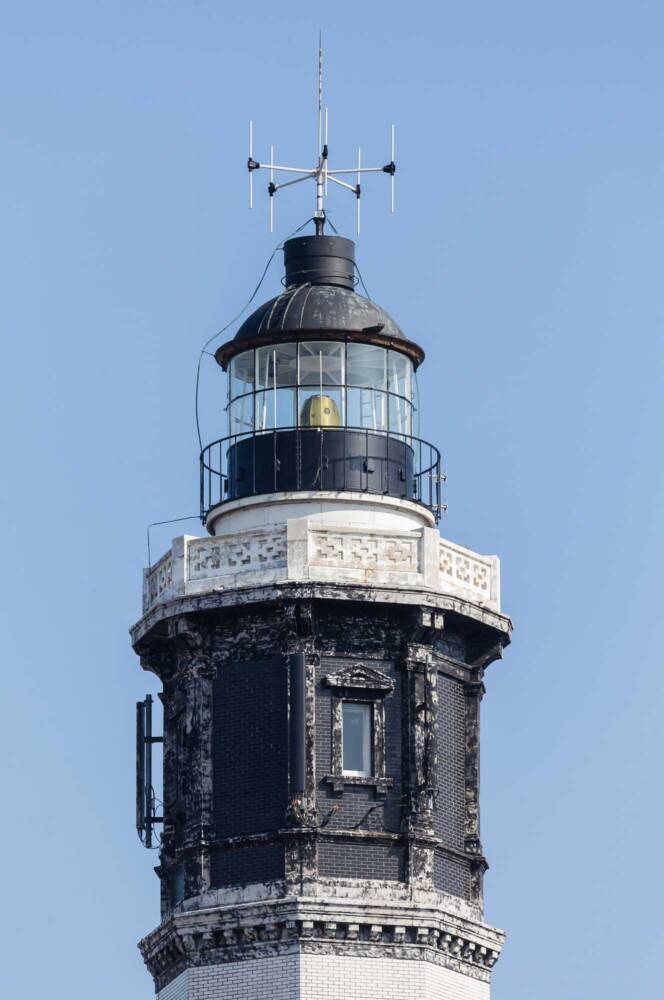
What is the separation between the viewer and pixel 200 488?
198 ft

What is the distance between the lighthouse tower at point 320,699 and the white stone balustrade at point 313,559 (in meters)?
0.04

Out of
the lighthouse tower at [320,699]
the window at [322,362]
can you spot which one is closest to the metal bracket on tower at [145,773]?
the lighthouse tower at [320,699]

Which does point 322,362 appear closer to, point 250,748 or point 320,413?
point 320,413

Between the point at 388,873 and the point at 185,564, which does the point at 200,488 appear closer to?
→ the point at 185,564

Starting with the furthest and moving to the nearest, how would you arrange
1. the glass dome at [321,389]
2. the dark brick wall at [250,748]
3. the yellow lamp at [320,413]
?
the glass dome at [321,389]
the yellow lamp at [320,413]
the dark brick wall at [250,748]

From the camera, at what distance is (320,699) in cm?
5750

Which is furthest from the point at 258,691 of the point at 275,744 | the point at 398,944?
the point at 398,944

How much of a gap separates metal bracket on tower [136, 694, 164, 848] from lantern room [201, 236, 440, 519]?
348 centimetres

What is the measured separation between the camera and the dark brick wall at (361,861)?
56781 mm

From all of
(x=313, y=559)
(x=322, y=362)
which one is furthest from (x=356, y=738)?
(x=322, y=362)

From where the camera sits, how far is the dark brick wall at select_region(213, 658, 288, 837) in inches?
2249

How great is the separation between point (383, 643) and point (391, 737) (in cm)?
152

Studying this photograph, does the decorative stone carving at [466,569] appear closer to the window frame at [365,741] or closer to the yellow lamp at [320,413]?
the window frame at [365,741]

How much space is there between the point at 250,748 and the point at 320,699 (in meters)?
1.35
